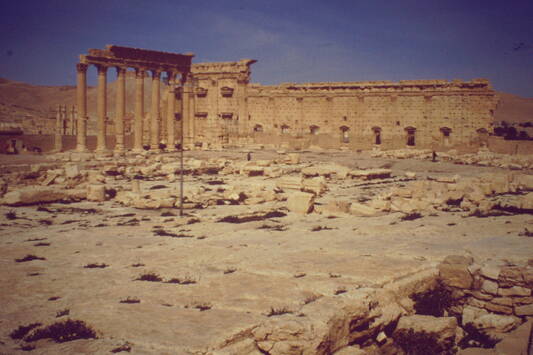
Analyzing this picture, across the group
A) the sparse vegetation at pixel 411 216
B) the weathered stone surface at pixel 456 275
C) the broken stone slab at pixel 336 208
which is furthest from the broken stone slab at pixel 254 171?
the weathered stone surface at pixel 456 275

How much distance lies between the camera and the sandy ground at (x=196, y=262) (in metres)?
6.11

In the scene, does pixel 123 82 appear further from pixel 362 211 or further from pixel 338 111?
pixel 362 211

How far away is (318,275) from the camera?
815 centimetres

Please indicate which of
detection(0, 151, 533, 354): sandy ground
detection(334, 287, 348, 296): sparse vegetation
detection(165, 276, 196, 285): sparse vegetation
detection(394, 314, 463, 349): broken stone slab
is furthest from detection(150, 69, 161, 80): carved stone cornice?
detection(394, 314, 463, 349): broken stone slab

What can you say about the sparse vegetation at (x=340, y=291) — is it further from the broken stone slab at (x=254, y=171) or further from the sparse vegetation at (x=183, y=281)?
the broken stone slab at (x=254, y=171)

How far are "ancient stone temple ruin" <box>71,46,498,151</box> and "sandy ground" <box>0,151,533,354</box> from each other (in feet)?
76.1

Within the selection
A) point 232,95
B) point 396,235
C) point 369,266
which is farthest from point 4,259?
point 232,95

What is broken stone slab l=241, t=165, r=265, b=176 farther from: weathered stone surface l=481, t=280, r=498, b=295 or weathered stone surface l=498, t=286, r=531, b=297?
weathered stone surface l=498, t=286, r=531, b=297

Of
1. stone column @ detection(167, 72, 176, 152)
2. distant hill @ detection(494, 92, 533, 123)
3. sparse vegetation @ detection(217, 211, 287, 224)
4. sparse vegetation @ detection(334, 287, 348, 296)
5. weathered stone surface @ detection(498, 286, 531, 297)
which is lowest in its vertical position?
weathered stone surface @ detection(498, 286, 531, 297)

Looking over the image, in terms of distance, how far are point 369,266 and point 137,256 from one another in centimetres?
492

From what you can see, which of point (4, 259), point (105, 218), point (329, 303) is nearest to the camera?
point (329, 303)

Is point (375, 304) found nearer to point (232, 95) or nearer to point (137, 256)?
point (137, 256)

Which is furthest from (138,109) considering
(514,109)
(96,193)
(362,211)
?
(514,109)

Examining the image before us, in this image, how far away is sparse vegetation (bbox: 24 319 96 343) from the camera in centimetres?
567
